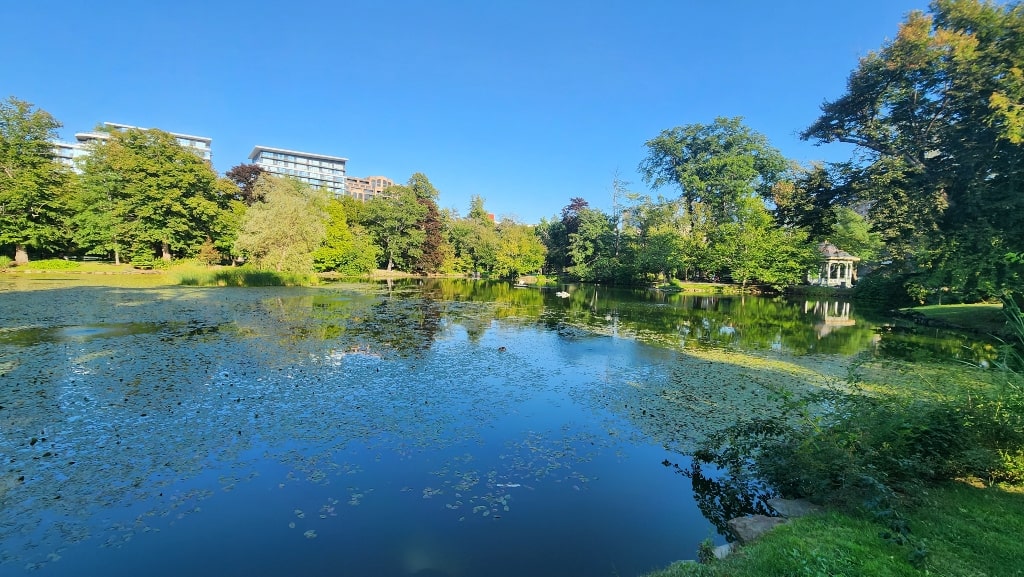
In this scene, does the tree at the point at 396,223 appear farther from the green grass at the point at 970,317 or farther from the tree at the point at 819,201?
the green grass at the point at 970,317

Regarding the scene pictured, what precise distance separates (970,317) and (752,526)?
2289cm

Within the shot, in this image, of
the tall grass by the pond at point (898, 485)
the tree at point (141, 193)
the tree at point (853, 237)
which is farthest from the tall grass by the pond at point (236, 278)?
the tree at point (853, 237)

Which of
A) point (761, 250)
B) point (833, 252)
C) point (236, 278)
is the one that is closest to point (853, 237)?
point (833, 252)

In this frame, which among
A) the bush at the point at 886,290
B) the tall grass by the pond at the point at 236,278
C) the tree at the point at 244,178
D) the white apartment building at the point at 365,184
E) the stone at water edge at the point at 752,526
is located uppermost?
the white apartment building at the point at 365,184

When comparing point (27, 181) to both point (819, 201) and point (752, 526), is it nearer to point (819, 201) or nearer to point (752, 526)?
point (752, 526)

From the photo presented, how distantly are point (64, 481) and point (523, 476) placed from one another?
16.5 feet

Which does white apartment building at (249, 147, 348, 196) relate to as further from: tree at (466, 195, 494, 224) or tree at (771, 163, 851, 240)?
tree at (771, 163, 851, 240)

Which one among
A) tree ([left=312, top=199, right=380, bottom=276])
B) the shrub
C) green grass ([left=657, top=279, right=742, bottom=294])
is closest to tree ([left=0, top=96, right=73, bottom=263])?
the shrub

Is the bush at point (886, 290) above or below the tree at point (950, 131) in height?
below

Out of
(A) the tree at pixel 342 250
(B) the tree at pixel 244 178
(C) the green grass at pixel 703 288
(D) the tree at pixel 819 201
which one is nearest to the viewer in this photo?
(D) the tree at pixel 819 201

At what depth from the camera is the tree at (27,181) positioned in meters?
30.8

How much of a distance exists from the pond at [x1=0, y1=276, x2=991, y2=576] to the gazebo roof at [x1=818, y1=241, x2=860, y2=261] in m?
34.3

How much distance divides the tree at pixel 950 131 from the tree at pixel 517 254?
37.3 m

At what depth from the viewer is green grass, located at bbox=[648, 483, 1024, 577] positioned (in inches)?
117
